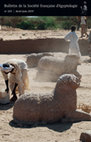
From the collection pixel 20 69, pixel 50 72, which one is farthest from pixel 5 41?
pixel 20 69

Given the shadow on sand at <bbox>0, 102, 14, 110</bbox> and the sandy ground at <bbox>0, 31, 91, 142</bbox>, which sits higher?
the sandy ground at <bbox>0, 31, 91, 142</bbox>

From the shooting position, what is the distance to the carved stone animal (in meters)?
→ 6.60

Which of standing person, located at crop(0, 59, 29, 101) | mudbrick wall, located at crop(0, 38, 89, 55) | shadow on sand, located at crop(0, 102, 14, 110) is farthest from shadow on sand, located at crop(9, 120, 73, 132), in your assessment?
mudbrick wall, located at crop(0, 38, 89, 55)

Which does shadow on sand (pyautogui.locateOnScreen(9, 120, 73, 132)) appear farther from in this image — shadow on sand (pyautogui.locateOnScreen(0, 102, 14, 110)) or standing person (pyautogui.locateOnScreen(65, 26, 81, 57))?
standing person (pyautogui.locateOnScreen(65, 26, 81, 57))

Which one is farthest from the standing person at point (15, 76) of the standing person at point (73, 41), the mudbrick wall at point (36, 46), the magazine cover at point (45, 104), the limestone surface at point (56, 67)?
the mudbrick wall at point (36, 46)

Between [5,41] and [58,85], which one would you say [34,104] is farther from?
[5,41]

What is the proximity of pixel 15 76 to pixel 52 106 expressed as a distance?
6.25 ft

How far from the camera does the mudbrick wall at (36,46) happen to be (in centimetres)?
1753

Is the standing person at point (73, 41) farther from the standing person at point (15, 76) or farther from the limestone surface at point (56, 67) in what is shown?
the standing person at point (15, 76)

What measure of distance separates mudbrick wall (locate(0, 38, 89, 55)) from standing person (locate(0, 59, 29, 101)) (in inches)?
344

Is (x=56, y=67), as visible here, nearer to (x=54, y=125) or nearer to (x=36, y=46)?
(x=54, y=125)

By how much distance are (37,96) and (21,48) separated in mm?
11154

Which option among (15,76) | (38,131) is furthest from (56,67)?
(38,131)

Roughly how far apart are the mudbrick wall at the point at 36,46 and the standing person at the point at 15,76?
8.75 m
